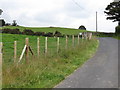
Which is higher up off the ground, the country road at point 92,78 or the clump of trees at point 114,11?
the clump of trees at point 114,11

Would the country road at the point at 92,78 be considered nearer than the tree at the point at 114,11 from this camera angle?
Yes

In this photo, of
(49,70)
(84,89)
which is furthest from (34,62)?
(84,89)

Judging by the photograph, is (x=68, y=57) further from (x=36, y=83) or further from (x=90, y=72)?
(x=36, y=83)

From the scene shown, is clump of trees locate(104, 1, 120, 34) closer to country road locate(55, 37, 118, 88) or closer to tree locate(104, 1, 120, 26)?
tree locate(104, 1, 120, 26)

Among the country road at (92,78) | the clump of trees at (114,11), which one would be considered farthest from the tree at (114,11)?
the country road at (92,78)

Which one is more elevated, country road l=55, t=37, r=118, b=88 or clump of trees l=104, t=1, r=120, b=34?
clump of trees l=104, t=1, r=120, b=34

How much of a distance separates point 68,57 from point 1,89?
8730 millimetres

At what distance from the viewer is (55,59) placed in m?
15.0

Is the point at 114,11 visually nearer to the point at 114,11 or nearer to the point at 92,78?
the point at 114,11

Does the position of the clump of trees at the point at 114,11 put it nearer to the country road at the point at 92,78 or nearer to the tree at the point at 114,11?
the tree at the point at 114,11

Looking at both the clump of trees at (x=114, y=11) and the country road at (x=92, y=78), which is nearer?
the country road at (x=92, y=78)

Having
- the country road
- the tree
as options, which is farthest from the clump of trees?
the country road

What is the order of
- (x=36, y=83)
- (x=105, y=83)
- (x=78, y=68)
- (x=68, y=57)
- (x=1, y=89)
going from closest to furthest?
(x=1, y=89) < (x=36, y=83) < (x=105, y=83) < (x=78, y=68) < (x=68, y=57)

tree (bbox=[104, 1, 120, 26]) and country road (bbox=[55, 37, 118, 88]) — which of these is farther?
tree (bbox=[104, 1, 120, 26])
